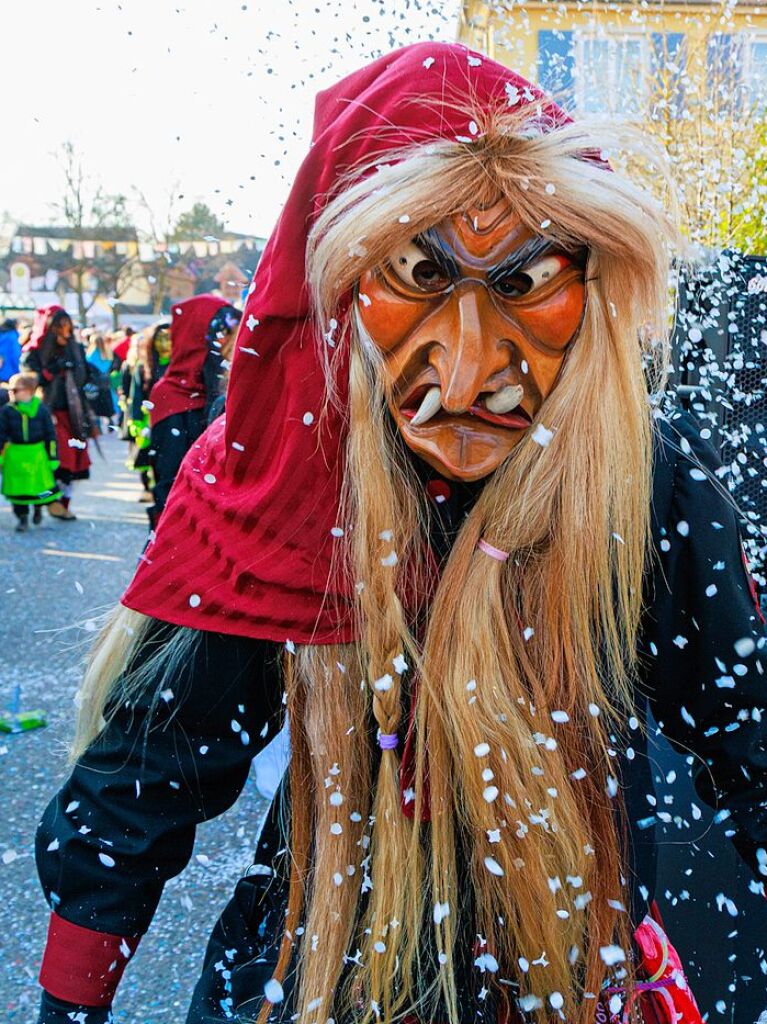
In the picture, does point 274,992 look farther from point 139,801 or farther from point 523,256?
point 523,256

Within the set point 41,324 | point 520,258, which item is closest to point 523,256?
point 520,258

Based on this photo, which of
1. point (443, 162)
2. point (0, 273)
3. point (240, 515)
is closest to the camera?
point (443, 162)

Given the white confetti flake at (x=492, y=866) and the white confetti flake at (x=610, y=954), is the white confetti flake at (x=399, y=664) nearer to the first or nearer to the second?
the white confetti flake at (x=492, y=866)

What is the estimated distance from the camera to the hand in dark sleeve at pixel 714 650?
1178 mm

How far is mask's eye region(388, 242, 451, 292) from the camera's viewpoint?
112cm

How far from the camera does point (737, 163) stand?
2.92 metres

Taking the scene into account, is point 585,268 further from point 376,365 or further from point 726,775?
point 726,775

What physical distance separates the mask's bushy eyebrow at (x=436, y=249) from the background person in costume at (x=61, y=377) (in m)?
7.30

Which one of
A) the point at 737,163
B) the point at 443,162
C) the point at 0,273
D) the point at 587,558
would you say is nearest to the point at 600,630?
the point at 587,558

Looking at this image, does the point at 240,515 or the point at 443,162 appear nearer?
the point at 443,162

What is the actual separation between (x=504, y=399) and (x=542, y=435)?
0.07 metres

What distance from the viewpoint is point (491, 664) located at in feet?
3.78

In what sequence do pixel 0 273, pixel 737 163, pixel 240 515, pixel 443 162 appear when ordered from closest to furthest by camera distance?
1. pixel 443 162
2. pixel 240 515
3. pixel 737 163
4. pixel 0 273

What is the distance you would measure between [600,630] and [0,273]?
532 inches
